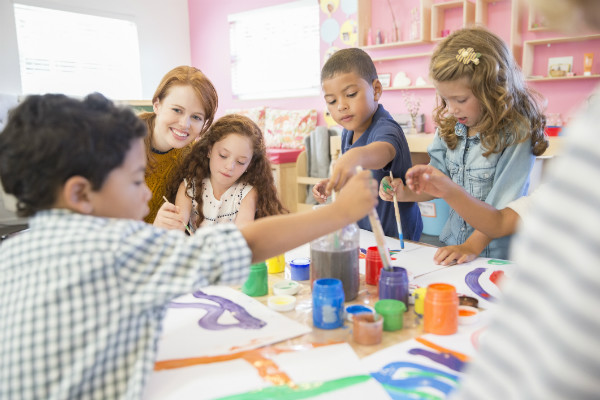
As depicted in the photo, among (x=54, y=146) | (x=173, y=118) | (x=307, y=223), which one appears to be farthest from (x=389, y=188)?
(x=54, y=146)

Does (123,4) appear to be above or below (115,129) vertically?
above

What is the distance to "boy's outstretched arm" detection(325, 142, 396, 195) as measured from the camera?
95 cm

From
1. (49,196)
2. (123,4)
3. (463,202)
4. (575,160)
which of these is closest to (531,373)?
(575,160)

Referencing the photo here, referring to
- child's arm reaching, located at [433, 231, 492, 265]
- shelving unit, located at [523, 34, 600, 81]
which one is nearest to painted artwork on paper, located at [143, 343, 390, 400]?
child's arm reaching, located at [433, 231, 492, 265]

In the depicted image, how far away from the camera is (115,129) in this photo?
645 mm

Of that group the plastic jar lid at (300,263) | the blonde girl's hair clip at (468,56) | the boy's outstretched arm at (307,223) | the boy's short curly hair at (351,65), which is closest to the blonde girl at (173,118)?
the boy's short curly hair at (351,65)

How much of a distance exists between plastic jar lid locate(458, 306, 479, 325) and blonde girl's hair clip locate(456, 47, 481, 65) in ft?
2.40

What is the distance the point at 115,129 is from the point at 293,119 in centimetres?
414

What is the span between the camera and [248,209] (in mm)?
1541

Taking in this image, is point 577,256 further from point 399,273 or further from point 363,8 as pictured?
point 363,8

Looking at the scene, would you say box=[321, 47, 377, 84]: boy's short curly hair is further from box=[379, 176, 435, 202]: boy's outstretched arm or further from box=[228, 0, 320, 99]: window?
box=[228, 0, 320, 99]: window

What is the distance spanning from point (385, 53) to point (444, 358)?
12.1 feet

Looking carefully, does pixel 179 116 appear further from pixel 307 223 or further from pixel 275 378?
pixel 275 378

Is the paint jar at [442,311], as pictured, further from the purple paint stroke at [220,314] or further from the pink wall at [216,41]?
the pink wall at [216,41]
